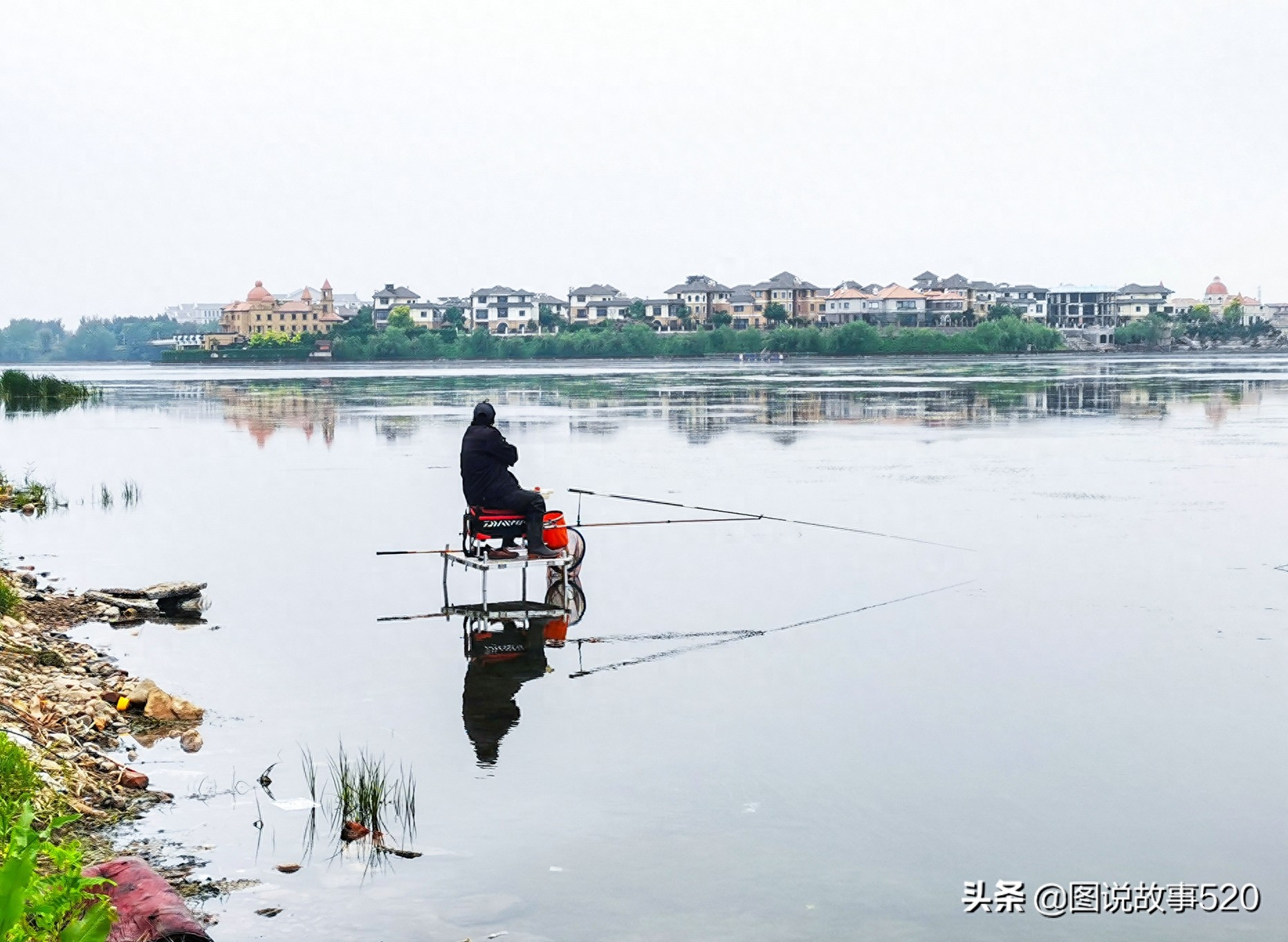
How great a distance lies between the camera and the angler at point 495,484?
12352 mm

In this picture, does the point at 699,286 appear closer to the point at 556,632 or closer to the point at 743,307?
the point at 743,307

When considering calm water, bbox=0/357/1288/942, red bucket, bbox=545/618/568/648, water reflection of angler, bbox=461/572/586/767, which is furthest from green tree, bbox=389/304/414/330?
red bucket, bbox=545/618/568/648

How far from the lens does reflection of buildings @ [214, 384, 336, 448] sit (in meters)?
40.5

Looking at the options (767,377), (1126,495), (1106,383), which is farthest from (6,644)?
(767,377)

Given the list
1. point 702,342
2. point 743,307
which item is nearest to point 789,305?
point 743,307

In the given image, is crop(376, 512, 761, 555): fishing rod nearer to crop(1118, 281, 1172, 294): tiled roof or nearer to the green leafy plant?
the green leafy plant

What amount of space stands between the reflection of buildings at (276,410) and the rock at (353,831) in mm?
27657

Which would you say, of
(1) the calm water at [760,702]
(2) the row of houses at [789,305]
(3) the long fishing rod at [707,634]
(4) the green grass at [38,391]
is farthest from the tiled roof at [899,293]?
(3) the long fishing rod at [707,634]

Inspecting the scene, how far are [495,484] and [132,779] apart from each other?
4.80m

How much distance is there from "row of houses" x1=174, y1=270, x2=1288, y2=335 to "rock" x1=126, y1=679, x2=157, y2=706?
6369 inches

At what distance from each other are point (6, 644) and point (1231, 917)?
8.39 m

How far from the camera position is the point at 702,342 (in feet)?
483

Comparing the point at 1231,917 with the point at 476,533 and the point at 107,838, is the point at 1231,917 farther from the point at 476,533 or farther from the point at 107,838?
the point at 476,533

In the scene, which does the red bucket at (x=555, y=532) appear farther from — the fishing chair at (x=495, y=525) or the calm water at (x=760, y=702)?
the calm water at (x=760, y=702)
